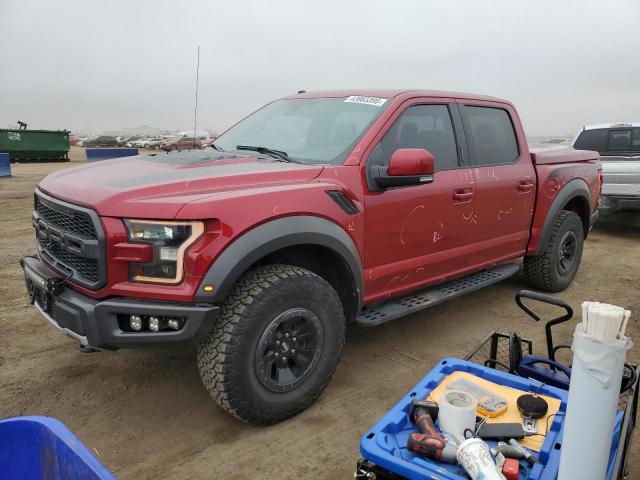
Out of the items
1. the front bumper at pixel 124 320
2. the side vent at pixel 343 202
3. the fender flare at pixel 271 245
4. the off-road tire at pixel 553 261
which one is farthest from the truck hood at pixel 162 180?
the off-road tire at pixel 553 261

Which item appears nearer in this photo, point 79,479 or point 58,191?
point 79,479

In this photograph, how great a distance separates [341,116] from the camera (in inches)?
144

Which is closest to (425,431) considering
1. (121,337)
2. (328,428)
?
(328,428)

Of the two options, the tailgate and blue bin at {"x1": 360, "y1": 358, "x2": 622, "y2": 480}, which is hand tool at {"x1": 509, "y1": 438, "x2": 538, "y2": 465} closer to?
blue bin at {"x1": 360, "y1": 358, "x2": 622, "y2": 480}

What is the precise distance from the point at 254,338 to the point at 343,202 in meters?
0.95

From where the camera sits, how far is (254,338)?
8.73 feet

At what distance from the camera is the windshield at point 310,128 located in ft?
11.2

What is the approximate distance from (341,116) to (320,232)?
1.12 metres

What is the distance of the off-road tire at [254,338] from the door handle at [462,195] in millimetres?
1377

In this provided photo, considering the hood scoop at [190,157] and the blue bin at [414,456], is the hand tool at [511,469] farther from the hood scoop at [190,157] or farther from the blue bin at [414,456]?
the hood scoop at [190,157]

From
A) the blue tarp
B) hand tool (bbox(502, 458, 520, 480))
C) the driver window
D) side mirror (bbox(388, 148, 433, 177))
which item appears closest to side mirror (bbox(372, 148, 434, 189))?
side mirror (bbox(388, 148, 433, 177))

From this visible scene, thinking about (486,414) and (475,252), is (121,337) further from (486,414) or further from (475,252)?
(475,252)

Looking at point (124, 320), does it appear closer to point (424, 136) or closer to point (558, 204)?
point (424, 136)

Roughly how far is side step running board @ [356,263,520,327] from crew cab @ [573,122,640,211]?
4.37 meters
